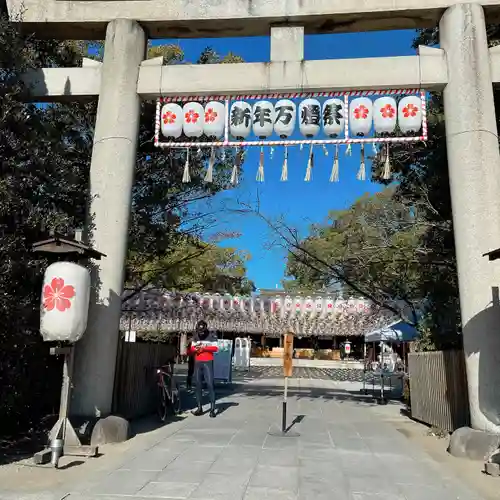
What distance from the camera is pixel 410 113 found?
836 centimetres

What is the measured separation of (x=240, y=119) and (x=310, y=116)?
3.90 feet

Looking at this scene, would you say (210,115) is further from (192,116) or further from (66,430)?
(66,430)

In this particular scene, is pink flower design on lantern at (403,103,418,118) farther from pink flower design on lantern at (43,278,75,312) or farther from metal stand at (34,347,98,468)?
metal stand at (34,347,98,468)

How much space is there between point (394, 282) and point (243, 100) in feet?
30.3

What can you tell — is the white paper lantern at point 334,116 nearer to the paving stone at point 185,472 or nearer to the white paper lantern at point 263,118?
the white paper lantern at point 263,118

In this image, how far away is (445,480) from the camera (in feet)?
18.1

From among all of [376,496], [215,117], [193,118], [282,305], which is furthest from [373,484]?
[282,305]

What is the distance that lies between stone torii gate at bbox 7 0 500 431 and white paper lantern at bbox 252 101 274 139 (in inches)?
9.7

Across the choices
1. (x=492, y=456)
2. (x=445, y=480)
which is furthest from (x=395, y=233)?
(x=445, y=480)

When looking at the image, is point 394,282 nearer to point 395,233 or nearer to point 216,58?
point 395,233

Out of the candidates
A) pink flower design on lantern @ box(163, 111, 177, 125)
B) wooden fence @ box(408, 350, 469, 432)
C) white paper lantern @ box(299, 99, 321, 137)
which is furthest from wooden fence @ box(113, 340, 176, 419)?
wooden fence @ box(408, 350, 469, 432)

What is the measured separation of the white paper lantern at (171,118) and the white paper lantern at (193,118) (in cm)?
9

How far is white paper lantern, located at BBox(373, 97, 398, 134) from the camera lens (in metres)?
8.45

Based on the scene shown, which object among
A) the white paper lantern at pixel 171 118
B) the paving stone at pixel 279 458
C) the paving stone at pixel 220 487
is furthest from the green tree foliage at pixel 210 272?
the paving stone at pixel 220 487
